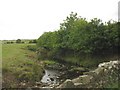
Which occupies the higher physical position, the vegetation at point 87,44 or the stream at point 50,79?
the vegetation at point 87,44

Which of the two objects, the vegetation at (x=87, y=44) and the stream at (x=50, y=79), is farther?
the vegetation at (x=87, y=44)

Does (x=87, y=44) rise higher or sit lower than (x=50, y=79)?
higher

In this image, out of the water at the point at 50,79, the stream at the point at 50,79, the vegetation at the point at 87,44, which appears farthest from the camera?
the vegetation at the point at 87,44

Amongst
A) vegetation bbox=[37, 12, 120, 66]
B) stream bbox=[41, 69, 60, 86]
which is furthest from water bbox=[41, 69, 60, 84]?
vegetation bbox=[37, 12, 120, 66]

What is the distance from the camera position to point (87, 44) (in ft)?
189

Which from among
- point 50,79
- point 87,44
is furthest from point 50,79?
point 87,44

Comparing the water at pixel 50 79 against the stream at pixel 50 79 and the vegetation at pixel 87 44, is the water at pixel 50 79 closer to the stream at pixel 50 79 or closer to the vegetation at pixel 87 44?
the stream at pixel 50 79

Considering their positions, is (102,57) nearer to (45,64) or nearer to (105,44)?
(105,44)

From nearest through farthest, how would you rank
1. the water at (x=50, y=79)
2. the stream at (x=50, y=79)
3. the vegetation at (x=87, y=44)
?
the stream at (x=50, y=79), the water at (x=50, y=79), the vegetation at (x=87, y=44)

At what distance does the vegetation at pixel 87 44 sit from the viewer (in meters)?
54.4

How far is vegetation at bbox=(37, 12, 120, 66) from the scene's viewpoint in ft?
179

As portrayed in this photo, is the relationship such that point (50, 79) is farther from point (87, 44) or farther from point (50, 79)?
point (87, 44)

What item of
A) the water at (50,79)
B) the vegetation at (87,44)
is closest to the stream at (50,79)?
the water at (50,79)

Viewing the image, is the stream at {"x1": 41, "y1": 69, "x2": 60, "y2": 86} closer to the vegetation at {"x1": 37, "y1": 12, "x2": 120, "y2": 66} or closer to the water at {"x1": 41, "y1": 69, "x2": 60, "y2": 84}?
the water at {"x1": 41, "y1": 69, "x2": 60, "y2": 84}
